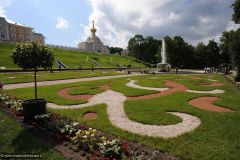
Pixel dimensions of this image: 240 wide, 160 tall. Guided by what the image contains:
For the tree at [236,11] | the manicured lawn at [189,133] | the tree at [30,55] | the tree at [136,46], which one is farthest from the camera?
the tree at [136,46]

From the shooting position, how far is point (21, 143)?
28.4 ft

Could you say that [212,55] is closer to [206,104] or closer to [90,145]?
[206,104]

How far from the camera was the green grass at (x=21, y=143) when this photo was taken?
788cm

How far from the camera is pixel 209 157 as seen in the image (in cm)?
734

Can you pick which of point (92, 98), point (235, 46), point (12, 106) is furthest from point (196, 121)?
point (235, 46)

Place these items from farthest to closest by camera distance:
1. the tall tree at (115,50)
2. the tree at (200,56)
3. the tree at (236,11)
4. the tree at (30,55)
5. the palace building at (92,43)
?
the tall tree at (115,50)
the palace building at (92,43)
the tree at (200,56)
the tree at (236,11)
the tree at (30,55)

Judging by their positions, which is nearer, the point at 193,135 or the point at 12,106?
the point at 193,135

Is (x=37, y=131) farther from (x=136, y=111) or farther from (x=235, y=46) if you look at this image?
(x=235, y=46)

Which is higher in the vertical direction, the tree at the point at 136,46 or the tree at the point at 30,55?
the tree at the point at 136,46

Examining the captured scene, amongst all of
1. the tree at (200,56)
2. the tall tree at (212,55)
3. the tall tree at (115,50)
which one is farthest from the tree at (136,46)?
the tall tree at (115,50)

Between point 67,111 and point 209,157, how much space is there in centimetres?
880

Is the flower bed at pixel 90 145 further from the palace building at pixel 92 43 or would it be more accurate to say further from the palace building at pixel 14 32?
the palace building at pixel 92 43

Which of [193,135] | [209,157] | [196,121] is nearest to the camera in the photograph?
[209,157]

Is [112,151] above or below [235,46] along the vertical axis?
below
